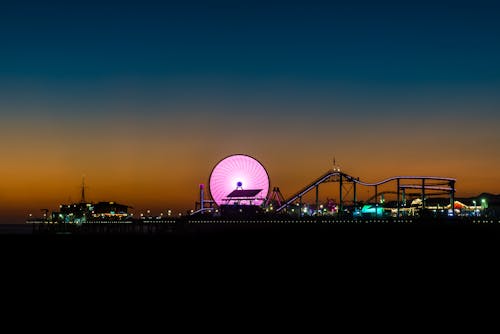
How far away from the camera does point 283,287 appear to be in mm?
20938

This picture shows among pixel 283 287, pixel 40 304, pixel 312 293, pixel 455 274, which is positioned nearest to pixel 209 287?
pixel 283 287

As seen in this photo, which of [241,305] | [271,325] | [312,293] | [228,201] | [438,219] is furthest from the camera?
[228,201]

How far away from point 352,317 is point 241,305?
3559 mm

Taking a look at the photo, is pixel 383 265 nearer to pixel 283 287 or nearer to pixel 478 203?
pixel 283 287

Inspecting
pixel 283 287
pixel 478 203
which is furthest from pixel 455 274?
pixel 478 203

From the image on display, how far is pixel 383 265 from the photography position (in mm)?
29375

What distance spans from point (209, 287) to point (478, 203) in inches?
6939

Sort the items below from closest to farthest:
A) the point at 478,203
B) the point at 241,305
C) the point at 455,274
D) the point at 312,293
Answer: the point at 241,305, the point at 312,293, the point at 455,274, the point at 478,203

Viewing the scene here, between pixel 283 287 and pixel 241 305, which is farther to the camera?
pixel 283 287

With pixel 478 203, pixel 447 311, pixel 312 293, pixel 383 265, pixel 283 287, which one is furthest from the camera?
pixel 478 203

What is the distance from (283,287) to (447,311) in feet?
21.6

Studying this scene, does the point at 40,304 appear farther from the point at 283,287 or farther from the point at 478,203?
the point at 478,203

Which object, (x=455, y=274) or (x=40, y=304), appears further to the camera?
(x=455, y=274)

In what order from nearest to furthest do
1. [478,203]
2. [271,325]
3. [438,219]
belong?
[271,325] → [438,219] → [478,203]
